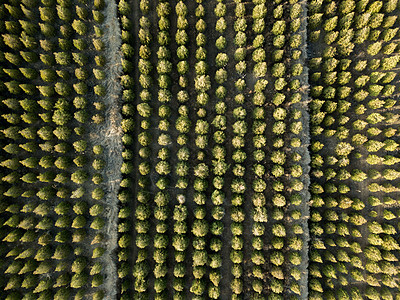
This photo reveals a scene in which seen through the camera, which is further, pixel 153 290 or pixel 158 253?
pixel 153 290

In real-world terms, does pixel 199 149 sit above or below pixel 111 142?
below

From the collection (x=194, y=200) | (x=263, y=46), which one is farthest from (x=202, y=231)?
(x=263, y=46)

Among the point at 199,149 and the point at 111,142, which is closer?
the point at 111,142

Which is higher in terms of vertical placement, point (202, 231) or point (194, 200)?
point (194, 200)

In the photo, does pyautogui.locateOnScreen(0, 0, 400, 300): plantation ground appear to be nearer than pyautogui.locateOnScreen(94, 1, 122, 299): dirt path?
Yes

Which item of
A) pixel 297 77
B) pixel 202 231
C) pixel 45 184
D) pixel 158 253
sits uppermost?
pixel 297 77

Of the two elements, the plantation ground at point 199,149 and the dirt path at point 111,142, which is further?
the dirt path at point 111,142

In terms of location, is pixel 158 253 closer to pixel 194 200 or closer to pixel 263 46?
pixel 194 200

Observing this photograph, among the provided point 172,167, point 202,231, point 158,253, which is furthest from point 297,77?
point 158,253
